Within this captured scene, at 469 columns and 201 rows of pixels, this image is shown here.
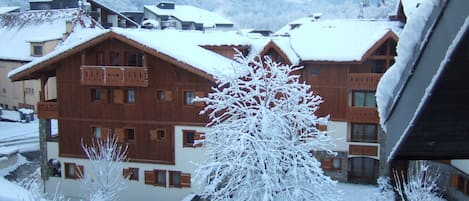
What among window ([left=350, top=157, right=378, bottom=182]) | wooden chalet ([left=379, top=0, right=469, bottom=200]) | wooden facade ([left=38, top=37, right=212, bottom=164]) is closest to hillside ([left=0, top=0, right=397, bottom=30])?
window ([left=350, top=157, right=378, bottom=182])

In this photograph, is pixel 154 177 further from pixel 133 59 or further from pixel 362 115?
pixel 362 115

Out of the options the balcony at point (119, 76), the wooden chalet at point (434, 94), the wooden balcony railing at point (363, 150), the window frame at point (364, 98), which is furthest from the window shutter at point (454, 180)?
the wooden chalet at point (434, 94)

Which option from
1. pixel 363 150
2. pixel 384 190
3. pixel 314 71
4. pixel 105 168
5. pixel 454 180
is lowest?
pixel 384 190

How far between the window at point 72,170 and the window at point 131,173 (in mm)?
2090

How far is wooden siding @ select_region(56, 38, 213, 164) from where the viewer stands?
22.4 metres

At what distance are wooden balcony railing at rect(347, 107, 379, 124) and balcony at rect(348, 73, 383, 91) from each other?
1052 millimetres

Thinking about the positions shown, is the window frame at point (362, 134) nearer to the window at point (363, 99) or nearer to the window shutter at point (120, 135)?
the window at point (363, 99)

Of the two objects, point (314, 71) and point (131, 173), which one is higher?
point (314, 71)

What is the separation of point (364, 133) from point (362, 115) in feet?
3.68

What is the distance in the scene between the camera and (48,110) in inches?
946

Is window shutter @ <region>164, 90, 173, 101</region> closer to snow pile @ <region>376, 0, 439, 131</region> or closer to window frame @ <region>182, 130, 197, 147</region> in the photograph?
window frame @ <region>182, 130, 197, 147</region>

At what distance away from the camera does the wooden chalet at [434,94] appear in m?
1.92

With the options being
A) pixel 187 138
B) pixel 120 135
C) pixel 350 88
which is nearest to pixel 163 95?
pixel 187 138

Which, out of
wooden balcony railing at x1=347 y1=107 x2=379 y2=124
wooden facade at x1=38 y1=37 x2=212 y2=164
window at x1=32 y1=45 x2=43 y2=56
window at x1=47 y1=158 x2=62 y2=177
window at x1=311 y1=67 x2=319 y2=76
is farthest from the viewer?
window at x1=32 y1=45 x2=43 y2=56
